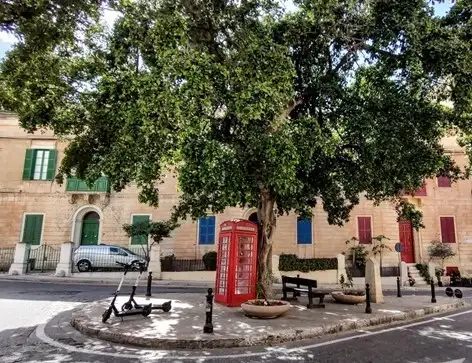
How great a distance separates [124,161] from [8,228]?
1749cm

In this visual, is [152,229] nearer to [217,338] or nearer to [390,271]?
[217,338]

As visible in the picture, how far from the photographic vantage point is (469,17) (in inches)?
376

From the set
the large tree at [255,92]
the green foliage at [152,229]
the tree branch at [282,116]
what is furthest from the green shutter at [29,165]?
the tree branch at [282,116]

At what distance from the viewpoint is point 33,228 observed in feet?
73.6

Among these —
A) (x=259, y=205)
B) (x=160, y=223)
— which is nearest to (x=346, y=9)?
(x=259, y=205)

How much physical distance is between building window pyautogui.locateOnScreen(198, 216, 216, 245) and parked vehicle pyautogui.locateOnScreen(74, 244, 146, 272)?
4178mm

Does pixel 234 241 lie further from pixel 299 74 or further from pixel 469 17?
pixel 469 17

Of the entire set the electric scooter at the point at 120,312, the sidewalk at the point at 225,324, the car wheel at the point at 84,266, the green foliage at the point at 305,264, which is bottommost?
the sidewalk at the point at 225,324

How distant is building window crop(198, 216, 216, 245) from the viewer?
73.8 ft

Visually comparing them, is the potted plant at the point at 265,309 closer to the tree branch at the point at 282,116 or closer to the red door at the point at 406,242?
the tree branch at the point at 282,116

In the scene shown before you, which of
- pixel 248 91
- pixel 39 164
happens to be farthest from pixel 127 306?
pixel 39 164

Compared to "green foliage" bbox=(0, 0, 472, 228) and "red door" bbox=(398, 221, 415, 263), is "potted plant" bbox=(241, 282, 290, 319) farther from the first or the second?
"red door" bbox=(398, 221, 415, 263)

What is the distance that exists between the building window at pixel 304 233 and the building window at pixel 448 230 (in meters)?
8.75

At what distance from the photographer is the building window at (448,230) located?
923 inches
